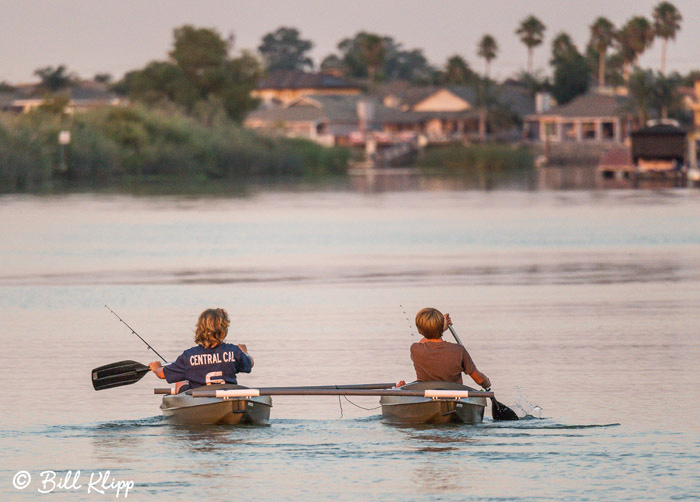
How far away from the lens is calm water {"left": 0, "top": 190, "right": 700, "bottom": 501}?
1293 cm

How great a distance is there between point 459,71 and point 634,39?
76.2 ft

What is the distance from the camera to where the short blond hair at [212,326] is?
14.1 meters

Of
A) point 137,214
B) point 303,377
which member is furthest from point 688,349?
point 137,214

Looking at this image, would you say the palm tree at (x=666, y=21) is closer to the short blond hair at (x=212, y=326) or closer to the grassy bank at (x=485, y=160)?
the grassy bank at (x=485, y=160)

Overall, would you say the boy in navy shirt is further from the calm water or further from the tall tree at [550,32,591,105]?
the tall tree at [550,32,591,105]

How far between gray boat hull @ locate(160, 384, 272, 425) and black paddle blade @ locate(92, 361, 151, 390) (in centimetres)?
94

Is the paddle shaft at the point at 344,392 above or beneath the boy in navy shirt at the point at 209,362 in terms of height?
beneath

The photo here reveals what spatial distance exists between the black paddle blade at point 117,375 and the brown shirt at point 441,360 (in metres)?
2.83

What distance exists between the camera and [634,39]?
183250 mm

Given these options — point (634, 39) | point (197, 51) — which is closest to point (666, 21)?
point (634, 39)

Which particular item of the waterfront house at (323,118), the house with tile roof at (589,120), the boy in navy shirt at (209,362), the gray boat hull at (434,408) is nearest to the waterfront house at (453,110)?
the waterfront house at (323,118)

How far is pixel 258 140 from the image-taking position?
378 ft

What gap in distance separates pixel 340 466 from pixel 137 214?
46.2m

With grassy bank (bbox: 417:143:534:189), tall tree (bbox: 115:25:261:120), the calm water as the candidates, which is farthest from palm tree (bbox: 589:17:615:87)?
the calm water
